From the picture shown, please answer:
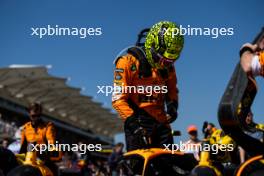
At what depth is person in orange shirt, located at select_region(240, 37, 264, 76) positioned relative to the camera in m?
2.70

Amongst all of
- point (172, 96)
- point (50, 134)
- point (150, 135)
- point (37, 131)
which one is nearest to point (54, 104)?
point (37, 131)

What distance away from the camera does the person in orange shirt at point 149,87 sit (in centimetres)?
534

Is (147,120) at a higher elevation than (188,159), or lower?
higher

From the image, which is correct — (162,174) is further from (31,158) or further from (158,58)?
(31,158)

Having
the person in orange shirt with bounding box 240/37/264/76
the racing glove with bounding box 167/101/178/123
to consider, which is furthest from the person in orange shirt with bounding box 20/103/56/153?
the person in orange shirt with bounding box 240/37/264/76

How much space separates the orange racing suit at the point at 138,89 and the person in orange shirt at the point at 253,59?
286 centimetres

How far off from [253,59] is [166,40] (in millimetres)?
2621

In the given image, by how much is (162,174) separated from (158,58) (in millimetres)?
1225

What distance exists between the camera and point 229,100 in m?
2.62

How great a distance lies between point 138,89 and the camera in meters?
5.72

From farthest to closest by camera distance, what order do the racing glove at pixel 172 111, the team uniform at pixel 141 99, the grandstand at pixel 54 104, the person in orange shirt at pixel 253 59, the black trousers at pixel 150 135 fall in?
the grandstand at pixel 54 104, the racing glove at pixel 172 111, the team uniform at pixel 141 99, the black trousers at pixel 150 135, the person in orange shirt at pixel 253 59

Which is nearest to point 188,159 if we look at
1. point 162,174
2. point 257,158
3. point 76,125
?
point 162,174

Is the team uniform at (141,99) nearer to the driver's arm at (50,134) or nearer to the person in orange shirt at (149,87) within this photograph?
the person in orange shirt at (149,87)

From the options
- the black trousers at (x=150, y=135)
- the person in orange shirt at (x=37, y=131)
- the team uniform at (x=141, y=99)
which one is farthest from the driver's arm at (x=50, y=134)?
the black trousers at (x=150, y=135)
